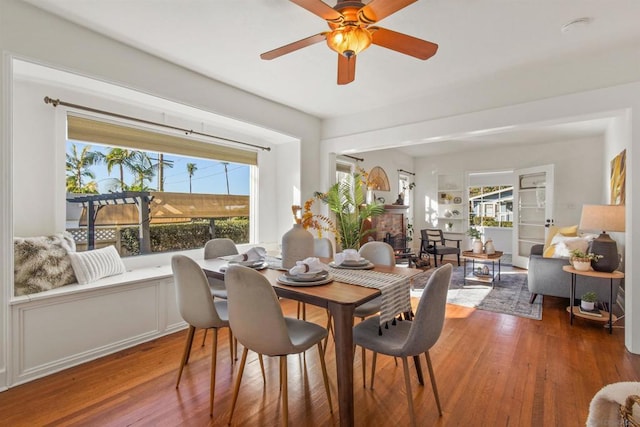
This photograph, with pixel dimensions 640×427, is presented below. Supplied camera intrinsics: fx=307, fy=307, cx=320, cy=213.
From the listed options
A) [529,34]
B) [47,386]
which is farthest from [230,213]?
[529,34]

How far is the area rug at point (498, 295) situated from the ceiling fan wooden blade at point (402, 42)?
308cm

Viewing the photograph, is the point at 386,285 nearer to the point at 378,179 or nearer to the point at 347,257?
the point at 347,257

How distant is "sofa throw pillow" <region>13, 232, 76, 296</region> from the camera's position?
7.30 ft

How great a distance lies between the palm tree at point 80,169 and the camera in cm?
278

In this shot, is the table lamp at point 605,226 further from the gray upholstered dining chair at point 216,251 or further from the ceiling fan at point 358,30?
the gray upholstered dining chair at point 216,251

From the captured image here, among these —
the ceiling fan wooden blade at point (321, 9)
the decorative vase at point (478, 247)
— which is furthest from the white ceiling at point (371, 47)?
the decorative vase at point (478, 247)

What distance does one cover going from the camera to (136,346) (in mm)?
2691

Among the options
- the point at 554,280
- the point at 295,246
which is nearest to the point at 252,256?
the point at 295,246

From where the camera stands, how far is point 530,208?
239 inches

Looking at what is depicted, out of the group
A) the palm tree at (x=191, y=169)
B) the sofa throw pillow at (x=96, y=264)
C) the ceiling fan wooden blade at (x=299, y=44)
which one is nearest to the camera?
the ceiling fan wooden blade at (x=299, y=44)

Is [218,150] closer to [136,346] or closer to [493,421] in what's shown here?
[136,346]

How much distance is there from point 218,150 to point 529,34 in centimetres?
332

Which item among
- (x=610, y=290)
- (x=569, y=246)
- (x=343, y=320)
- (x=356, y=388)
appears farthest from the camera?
(x=569, y=246)

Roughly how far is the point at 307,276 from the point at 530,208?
602 centimetres
